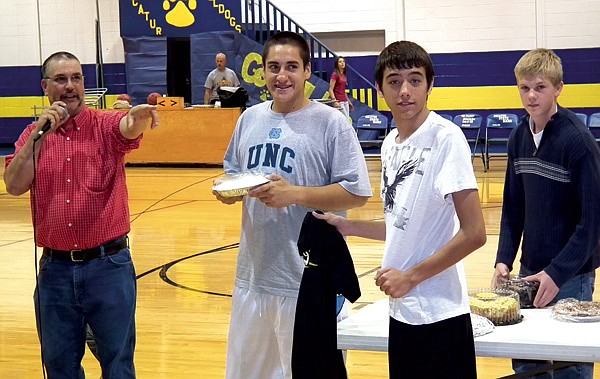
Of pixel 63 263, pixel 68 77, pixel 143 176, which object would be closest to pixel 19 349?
pixel 63 263

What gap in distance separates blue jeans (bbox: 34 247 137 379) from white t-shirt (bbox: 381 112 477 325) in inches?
53.8

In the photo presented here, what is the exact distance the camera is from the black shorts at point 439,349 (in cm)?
241

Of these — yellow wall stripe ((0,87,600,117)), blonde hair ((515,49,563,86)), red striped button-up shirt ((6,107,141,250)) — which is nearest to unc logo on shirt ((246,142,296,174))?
red striped button-up shirt ((6,107,141,250))

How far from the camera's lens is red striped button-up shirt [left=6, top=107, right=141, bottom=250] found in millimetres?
3391

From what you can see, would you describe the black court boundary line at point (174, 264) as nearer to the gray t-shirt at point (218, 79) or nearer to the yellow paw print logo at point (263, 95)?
the gray t-shirt at point (218, 79)

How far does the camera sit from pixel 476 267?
6.97 m

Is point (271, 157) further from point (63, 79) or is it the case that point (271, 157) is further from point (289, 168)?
point (63, 79)

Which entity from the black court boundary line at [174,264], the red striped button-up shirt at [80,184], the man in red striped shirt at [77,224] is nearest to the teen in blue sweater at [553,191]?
the man in red striped shirt at [77,224]

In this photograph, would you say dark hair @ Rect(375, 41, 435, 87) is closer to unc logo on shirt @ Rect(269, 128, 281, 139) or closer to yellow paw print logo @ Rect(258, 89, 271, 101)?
unc logo on shirt @ Rect(269, 128, 281, 139)

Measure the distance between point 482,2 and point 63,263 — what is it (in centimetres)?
1426

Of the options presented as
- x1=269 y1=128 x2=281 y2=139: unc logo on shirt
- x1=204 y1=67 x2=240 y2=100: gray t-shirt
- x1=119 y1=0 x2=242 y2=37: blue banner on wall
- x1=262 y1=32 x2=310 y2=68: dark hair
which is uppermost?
x1=119 y1=0 x2=242 y2=37: blue banner on wall

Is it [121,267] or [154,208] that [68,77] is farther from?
[154,208]

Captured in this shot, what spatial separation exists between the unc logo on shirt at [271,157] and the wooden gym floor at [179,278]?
1.74 meters

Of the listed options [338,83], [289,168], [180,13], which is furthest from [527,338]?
[180,13]
